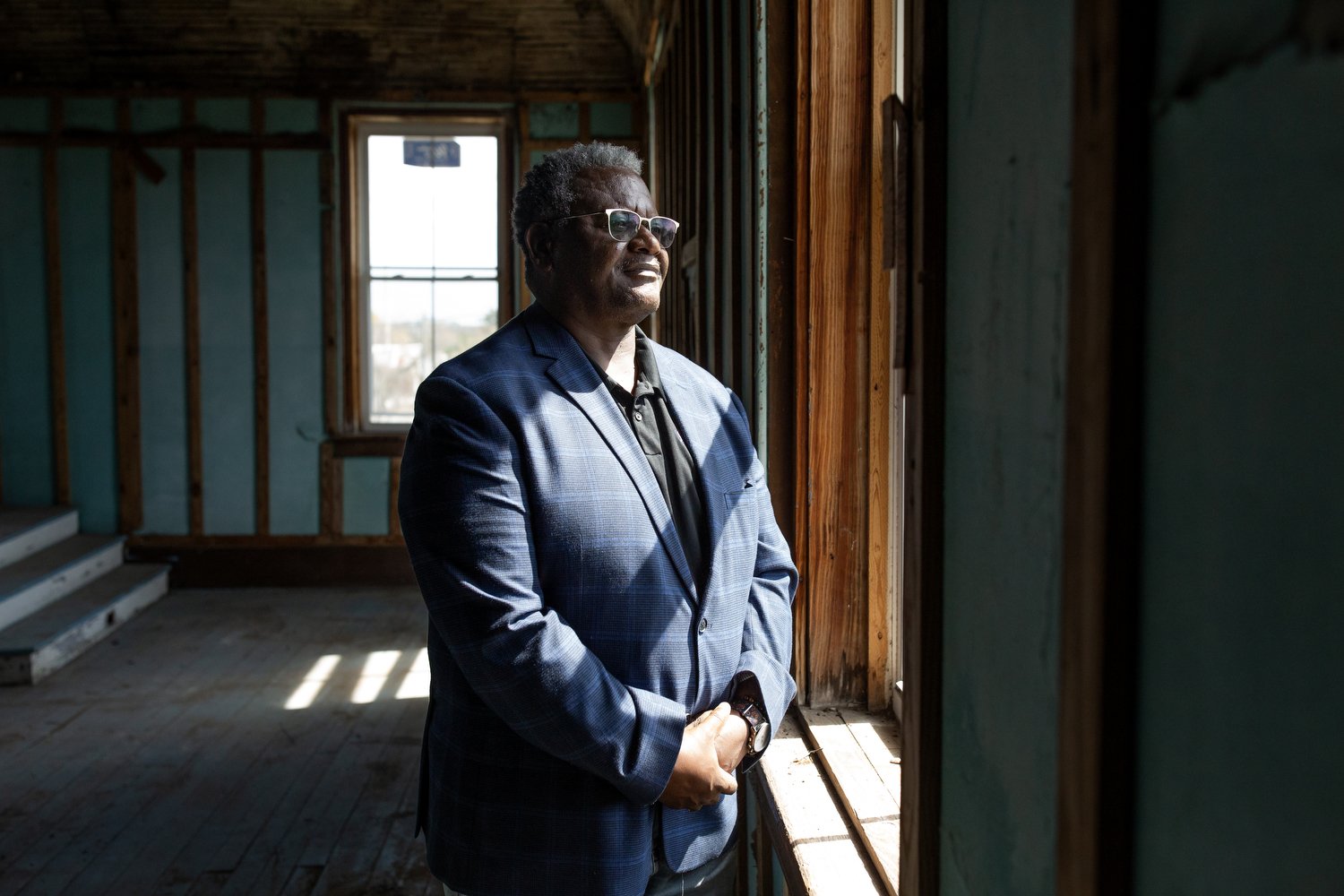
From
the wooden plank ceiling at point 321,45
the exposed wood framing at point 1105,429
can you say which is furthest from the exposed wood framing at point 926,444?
the wooden plank ceiling at point 321,45

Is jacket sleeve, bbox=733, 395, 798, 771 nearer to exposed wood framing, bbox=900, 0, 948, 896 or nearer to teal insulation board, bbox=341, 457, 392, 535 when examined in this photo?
exposed wood framing, bbox=900, 0, 948, 896

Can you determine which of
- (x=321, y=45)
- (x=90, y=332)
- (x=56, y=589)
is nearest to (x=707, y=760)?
(x=56, y=589)

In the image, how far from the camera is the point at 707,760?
4.38 ft

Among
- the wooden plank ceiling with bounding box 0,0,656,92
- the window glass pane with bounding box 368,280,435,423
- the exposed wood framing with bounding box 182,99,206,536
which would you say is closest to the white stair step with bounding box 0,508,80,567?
the exposed wood framing with bounding box 182,99,206,536

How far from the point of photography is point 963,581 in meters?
0.92

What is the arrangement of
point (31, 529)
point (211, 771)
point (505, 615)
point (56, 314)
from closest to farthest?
point (505, 615) → point (211, 771) → point (31, 529) → point (56, 314)

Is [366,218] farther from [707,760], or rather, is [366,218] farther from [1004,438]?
[1004,438]

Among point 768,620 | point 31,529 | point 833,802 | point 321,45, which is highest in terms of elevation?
point 321,45

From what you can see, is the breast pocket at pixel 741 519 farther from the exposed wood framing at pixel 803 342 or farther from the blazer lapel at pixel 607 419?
the exposed wood framing at pixel 803 342

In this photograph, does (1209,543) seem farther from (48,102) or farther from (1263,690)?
(48,102)

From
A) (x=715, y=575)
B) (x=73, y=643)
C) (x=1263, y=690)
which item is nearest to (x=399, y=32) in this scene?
(x=73, y=643)

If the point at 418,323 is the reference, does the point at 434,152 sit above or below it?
above

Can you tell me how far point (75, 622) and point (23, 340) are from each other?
2.36 m

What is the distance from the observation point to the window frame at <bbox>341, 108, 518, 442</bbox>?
6.43 meters
